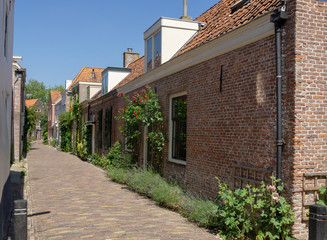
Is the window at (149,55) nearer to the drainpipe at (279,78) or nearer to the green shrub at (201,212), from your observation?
the green shrub at (201,212)

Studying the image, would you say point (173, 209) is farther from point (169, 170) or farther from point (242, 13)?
point (242, 13)

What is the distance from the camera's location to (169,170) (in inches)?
410

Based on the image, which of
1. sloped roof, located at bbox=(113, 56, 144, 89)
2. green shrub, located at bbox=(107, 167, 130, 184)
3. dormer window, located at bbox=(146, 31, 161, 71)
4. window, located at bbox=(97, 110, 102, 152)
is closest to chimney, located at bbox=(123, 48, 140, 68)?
sloped roof, located at bbox=(113, 56, 144, 89)

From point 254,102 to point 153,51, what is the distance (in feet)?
22.7

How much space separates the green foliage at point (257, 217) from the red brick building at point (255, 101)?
0.87 feet

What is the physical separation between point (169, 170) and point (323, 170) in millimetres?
5496

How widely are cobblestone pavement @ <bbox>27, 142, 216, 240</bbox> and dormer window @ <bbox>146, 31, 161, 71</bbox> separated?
187 inches

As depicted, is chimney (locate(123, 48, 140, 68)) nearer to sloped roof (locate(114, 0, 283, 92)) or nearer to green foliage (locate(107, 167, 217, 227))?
sloped roof (locate(114, 0, 283, 92))

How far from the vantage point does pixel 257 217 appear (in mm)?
6195

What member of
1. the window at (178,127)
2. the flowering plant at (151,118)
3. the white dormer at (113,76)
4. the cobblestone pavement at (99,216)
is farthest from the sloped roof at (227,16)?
the white dormer at (113,76)

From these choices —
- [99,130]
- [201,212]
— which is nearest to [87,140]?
[99,130]

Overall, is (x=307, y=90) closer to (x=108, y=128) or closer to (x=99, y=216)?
(x=99, y=216)

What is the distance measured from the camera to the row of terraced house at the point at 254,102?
5520 mm

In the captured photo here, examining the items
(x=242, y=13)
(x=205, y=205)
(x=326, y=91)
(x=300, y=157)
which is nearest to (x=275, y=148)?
(x=300, y=157)
